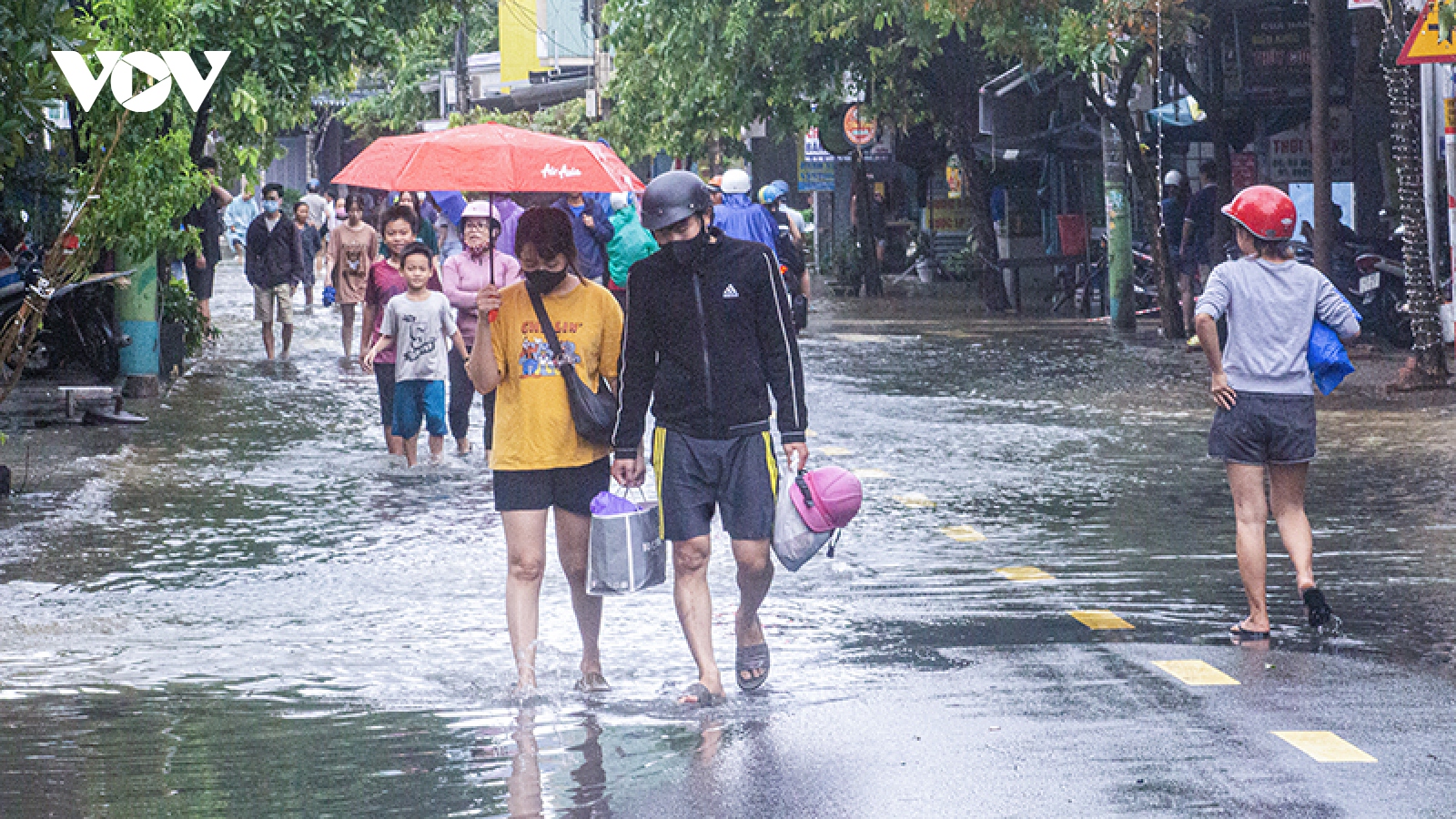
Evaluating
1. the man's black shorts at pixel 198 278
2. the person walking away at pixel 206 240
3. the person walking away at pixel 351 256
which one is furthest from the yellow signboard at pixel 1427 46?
the man's black shorts at pixel 198 278

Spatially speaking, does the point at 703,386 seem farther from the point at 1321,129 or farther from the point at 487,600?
the point at 1321,129

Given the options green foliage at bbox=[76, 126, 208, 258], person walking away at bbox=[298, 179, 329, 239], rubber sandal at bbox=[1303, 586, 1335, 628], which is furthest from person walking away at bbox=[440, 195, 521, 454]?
person walking away at bbox=[298, 179, 329, 239]

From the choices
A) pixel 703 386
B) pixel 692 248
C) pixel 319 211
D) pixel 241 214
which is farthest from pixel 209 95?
pixel 319 211

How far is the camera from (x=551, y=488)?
24.1 ft

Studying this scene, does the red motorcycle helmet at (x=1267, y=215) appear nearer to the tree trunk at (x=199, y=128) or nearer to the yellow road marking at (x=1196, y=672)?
the yellow road marking at (x=1196, y=672)

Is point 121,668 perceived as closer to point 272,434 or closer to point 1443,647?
point 1443,647

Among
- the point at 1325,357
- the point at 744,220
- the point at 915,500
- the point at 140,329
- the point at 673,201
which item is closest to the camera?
the point at 673,201

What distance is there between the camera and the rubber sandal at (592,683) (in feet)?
24.4

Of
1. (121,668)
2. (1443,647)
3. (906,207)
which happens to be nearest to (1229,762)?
(1443,647)

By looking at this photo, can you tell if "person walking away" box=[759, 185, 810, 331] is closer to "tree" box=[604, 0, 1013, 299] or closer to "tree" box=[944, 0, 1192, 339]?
"tree" box=[944, 0, 1192, 339]

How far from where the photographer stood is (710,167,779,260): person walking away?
17125 millimetres

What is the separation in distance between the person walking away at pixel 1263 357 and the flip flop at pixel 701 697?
2.40 metres

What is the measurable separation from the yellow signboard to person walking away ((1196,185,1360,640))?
19.3 feet

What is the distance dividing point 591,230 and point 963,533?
215 inches
